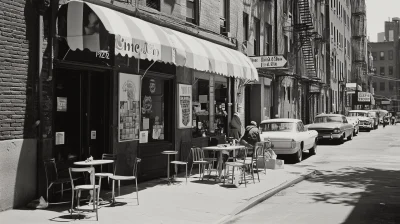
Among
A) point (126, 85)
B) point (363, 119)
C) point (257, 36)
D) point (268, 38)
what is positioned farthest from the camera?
point (363, 119)

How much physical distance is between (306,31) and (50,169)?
923 inches

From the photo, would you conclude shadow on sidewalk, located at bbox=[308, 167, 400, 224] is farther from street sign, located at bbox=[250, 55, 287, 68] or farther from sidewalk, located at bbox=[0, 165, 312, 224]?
street sign, located at bbox=[250, 55, 287, 68]

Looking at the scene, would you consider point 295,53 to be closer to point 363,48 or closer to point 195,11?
point 195,11

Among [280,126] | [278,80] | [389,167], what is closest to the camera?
[389,167]

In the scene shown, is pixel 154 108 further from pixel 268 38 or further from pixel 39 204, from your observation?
pixel 268 38

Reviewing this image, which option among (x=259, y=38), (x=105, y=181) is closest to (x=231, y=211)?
(x=105, y=181)

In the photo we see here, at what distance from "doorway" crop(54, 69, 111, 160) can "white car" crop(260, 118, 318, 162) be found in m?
7.06

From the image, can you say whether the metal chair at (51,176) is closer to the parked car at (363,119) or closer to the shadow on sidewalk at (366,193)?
the shadow on sidewalk at (366,193)

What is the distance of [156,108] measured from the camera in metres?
11.8

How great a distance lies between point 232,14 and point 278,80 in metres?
7.74

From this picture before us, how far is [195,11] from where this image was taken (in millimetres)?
14297

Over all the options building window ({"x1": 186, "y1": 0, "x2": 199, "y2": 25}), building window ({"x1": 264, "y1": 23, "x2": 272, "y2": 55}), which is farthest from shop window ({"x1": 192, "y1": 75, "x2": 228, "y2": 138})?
building window ({"x1": 264, "y1": 23, "x2": 272, "y2": 55})

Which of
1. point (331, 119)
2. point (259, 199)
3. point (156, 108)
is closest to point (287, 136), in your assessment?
point (156, 108)

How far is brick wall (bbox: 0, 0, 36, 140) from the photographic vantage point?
729 cm
